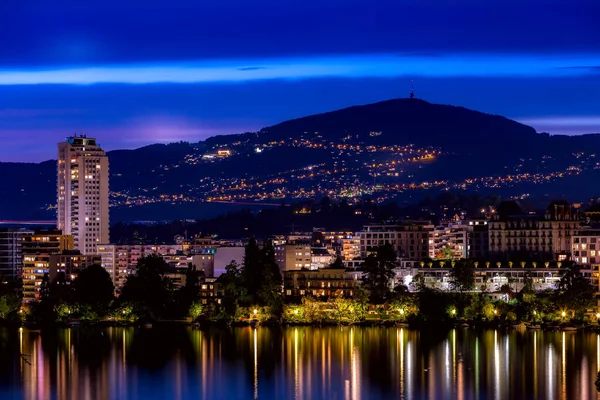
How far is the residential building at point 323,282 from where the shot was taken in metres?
67.7

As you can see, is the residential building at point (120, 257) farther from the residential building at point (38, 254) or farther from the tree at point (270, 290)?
the tree at point (270, 290)

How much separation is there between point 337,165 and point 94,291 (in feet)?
245

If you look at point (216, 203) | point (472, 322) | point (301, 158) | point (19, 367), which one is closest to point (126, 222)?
point (216, 203)

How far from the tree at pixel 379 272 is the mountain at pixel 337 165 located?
5075cm

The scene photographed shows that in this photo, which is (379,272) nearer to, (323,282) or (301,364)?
(323,282)

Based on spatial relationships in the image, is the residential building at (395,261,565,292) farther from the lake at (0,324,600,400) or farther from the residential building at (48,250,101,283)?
the residential building at (48,250,101,283)

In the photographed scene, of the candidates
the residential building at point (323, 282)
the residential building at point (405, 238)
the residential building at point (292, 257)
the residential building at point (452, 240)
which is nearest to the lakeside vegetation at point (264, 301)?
the residential building at point (323, 282)

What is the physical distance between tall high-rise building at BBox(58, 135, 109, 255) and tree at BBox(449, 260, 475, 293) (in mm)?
24357

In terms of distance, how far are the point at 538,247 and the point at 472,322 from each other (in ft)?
40.6

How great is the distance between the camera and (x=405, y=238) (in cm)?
8162

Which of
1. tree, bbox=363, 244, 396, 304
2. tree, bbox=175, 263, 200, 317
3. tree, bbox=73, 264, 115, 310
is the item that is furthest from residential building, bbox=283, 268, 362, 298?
tree, bbox=73, 264, 115, 310

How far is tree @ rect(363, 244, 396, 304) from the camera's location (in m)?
64.2

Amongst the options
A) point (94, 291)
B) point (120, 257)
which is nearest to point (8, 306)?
point (94, 291)

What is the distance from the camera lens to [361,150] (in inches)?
5625
